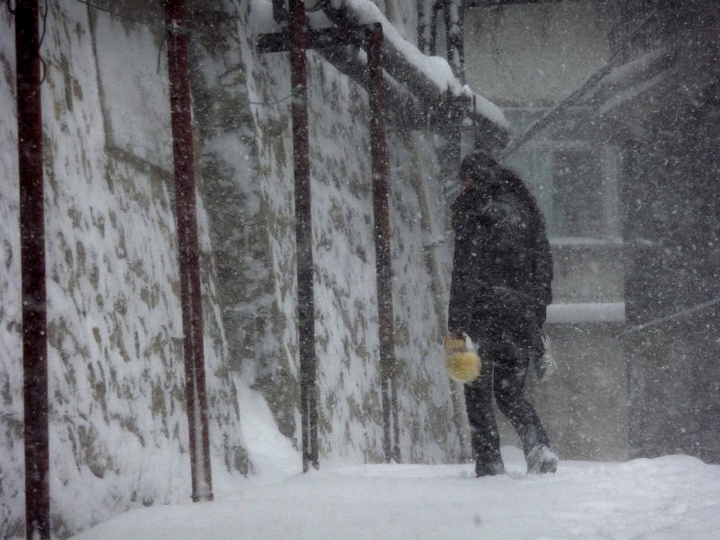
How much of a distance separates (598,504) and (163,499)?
5.44 ft

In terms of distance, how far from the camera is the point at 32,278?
3.00 meters

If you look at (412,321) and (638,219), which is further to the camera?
(638,219)

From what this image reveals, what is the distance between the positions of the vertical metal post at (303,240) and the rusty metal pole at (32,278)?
7.43ft

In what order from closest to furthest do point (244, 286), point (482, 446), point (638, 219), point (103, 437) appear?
point (103, 437), point (482, 446), point (244, 286), point (638, 219)

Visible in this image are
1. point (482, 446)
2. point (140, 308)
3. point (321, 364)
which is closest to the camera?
point (140, 308)

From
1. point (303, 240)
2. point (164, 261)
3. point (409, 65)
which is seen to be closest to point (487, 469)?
point (303, 240)

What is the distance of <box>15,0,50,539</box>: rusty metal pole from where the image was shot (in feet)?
9.67

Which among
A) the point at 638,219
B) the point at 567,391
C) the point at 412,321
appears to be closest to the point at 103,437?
the point at 412,321

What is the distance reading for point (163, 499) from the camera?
4078 millimetres

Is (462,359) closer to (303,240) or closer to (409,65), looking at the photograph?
(303,240)

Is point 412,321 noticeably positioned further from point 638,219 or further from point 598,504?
point 598,504

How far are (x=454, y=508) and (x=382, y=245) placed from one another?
308cm

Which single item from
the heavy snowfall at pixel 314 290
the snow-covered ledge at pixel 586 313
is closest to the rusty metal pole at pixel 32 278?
the heavy snowfall at pixel 314 290

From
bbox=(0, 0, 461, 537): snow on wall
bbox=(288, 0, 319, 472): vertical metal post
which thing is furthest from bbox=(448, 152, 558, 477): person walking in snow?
bbox=(0, 0, 461, 537): snow on wall
